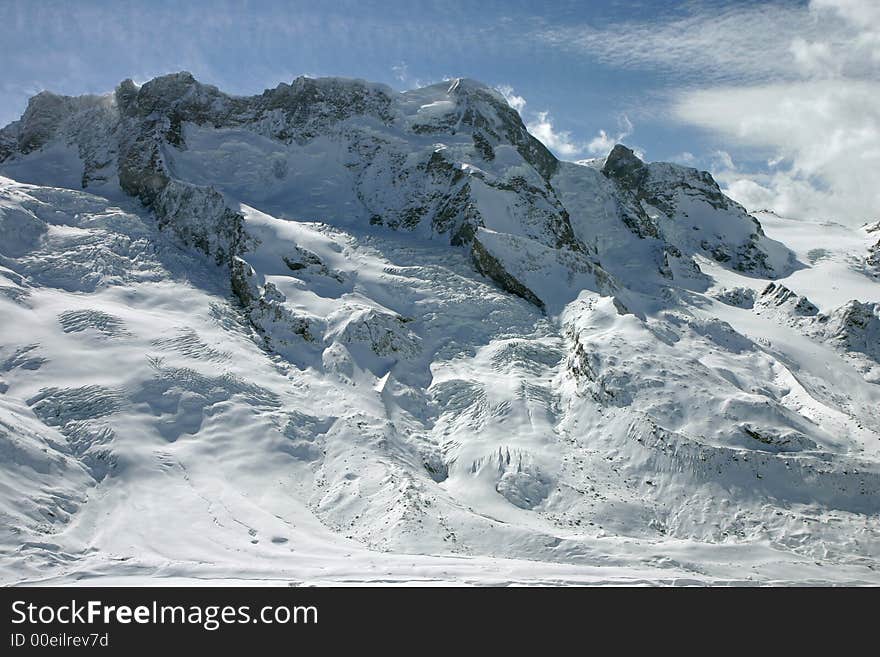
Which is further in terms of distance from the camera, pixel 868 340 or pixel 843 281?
pixel 843 281

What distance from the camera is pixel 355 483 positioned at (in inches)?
1261

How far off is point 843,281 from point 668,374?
4867 centimetres

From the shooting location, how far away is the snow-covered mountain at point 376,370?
91.5 ft

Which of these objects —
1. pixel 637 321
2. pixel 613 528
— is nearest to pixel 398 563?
pixel 613 528

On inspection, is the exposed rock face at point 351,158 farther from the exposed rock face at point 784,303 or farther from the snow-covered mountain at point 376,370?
the exposed rock face at point 784,303

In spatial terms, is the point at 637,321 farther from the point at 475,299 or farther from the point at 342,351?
the point at 342,351

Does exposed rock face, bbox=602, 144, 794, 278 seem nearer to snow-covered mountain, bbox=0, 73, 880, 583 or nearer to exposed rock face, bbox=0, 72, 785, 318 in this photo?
exposed rock face, bbox=0, 72, 785, 318

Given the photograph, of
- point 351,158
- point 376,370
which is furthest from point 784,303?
point 351,158

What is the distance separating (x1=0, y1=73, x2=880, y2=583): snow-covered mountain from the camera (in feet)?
91.5

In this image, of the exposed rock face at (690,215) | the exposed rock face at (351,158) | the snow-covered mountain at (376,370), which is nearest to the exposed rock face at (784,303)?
the snow-covered mountain at (376,370)

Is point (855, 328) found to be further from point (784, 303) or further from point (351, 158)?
point (351, 158)

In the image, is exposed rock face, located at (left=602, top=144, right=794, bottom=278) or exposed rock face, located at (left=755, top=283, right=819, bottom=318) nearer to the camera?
exposed rock face, located at (left=755, top=283, right=819, bottom=318)

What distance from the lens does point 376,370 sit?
4097 centimetres

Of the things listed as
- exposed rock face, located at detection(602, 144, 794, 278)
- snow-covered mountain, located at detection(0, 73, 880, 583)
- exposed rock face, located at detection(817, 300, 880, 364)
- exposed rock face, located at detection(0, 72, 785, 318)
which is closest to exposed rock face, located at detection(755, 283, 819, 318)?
snow-covered mountain, located at detection(0, 73, 880, 583)
